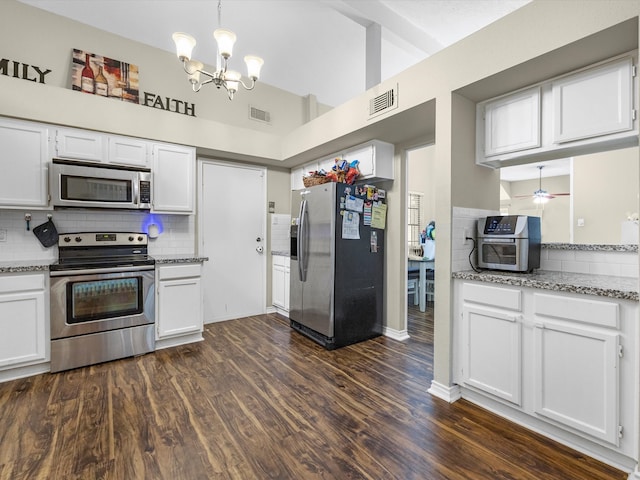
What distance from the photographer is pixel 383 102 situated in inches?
109

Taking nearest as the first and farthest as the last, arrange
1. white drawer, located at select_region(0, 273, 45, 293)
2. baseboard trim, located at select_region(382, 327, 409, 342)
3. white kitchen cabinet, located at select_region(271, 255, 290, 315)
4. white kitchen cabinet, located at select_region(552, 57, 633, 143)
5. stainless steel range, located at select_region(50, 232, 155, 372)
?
white kitchen cabinet, located at select_region(552, 57, 633, 143), white drawer, located at select_region(0, 273, 45, 293), stainless steel range, located at select_region(50, 232, 155, 372), baseboard trim, located at select_region(382, 327, 409, 342), white kitchen cabinet, located at select_region(271, 255, 290, 315)

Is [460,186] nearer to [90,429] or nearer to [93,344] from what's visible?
[90,429]

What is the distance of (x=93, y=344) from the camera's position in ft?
9.21

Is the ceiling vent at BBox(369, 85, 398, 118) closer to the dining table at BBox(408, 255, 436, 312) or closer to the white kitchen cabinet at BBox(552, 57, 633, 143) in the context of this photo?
the white kitchen cabinet at BBox(552, 57, 633, 143)

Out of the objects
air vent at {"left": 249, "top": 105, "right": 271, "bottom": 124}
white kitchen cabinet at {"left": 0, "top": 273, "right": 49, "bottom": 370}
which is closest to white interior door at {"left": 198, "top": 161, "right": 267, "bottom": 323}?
air vent at {"left": 249, "top": 105, "right": 271, "bottom": 124}

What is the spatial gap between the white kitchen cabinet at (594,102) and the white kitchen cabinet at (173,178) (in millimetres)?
3483

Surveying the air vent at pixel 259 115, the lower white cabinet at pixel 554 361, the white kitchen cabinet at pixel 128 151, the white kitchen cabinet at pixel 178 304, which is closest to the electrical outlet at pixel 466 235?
the lower white cabinet at pixel 554 361

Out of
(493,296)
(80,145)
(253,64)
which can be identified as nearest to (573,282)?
(493,296)

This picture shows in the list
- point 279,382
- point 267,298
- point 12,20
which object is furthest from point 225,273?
point 12,20

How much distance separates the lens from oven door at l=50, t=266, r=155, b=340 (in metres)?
2.67

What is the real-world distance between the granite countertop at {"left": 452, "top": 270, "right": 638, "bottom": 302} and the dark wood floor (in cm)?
89

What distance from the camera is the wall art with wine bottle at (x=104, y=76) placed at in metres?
3.26

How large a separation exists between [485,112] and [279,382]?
266 centimetres

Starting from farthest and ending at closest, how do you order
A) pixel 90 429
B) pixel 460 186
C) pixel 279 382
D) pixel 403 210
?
pixel 403 210 → pixel 279 382 → pixel 460 186 → pixel 90 429
